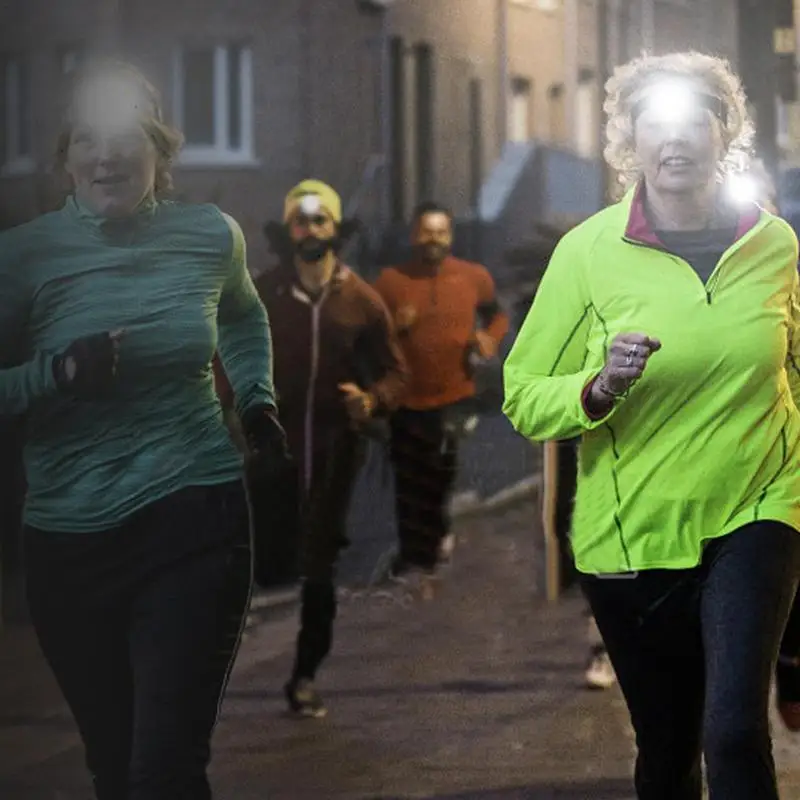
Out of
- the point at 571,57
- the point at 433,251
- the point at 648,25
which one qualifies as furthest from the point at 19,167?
the point at 648,25

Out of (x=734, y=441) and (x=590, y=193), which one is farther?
(x=590, y=193)

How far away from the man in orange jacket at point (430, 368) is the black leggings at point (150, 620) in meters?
0.74

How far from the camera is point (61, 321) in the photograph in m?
3.08

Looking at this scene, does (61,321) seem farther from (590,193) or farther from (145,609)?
(590,193)

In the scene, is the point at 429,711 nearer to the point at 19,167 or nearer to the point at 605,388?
the point at 605,388

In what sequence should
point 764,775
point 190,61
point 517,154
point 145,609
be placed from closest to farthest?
1. point 764,775
2. point 145,609
3. point 190,61
4. point 517,154

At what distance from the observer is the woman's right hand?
2.61 metres

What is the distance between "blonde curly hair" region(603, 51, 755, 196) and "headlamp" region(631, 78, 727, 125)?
0.06 ft

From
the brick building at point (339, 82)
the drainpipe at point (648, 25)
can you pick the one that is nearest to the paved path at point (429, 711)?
the brick building at point (339, 82)

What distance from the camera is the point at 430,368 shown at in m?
3.81

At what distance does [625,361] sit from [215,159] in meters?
1.17

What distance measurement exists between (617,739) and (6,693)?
1.25 m

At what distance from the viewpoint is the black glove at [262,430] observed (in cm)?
325

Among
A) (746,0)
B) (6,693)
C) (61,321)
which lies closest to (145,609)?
(61,321)
